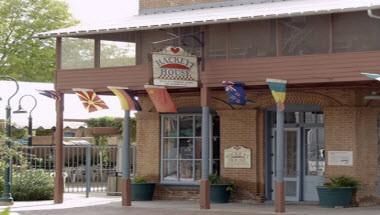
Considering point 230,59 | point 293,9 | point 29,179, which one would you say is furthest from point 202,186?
point 29,179

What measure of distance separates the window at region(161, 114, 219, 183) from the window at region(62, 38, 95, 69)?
307 centimetres

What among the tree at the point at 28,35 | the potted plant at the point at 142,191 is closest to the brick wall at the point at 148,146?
the potted plant at the point at 142,191

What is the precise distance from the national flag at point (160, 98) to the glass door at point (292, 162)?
361 centimetres

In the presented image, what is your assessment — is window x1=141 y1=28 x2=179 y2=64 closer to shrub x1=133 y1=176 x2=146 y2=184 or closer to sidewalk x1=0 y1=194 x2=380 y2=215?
shrub x1=133 y1=176 x2=146 y2=184

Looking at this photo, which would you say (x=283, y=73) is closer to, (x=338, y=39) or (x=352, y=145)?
(x=338, y=39)

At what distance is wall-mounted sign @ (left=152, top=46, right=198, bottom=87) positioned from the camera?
20891 mm

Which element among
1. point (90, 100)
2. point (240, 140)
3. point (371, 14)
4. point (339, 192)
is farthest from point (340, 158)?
point (90, 100)

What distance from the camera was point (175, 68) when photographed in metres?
21.1

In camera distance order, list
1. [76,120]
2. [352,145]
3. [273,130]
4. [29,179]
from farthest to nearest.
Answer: [76,120], [29,179], [273,130], [352,145]

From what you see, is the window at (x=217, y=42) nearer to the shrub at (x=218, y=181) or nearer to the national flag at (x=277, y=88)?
the national flag at (x=277, y=88)

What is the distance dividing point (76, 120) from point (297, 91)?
1611 cm

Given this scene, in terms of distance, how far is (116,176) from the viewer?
27.5 metres

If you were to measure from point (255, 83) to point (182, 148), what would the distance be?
4.96 m

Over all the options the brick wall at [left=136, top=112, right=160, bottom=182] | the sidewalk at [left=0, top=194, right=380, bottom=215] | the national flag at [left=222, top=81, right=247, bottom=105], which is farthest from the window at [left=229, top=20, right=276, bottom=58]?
the brick wall at [left=136, top=112, right=160, bottom=182]
